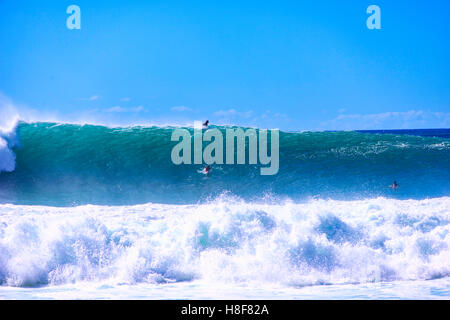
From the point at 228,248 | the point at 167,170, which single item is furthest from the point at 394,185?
the point at 228,248

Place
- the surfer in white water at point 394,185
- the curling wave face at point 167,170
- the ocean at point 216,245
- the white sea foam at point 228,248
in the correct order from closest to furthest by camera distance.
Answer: the ocean at point 216,245 < the white sea foam at point 228,248 < the curling wave face at point 167,170 < the surfer in white water at point 394,185

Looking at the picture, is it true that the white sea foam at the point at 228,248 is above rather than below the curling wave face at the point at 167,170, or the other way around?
below

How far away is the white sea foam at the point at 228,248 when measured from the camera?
6191 millimetres

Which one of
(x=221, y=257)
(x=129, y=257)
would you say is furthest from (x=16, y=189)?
(x=221, y=257)

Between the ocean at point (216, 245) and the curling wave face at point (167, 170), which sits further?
the curling wave face at point (167, 170)

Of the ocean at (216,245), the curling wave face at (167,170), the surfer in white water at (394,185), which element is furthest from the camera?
the surfer in white water at (394,185)

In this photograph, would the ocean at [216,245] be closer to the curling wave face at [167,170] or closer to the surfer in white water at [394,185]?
the curling wave face at [167,170]

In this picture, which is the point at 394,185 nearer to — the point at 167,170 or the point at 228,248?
the point at 167,170

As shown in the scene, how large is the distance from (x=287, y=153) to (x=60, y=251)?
9617 millimetres

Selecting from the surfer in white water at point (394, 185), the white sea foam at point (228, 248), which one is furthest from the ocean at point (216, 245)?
the surfer in white water at point (394, 185)

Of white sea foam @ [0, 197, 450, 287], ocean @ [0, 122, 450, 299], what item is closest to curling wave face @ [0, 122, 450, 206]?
ocean @ [0, 122, 450, 299]

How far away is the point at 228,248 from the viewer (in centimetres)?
703
